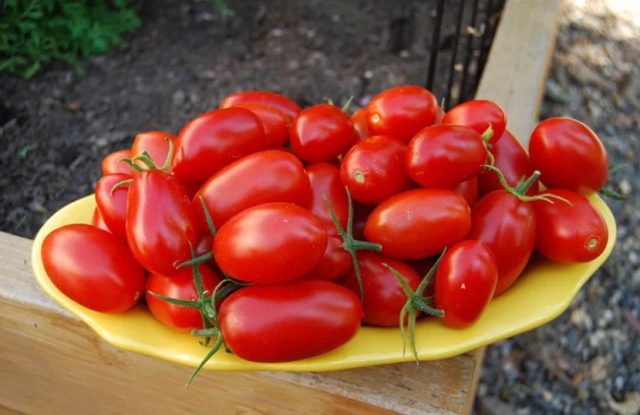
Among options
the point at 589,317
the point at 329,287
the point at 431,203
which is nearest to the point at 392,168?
the point at 431,203

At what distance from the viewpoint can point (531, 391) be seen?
2.02m

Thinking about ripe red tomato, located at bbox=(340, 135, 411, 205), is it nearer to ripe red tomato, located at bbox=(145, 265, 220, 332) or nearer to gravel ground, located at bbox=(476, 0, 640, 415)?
ripe red tomato, located at bbox=(145, 265, 220, 332)

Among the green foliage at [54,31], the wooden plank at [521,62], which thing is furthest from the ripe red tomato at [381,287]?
the green foliage at [54,31]

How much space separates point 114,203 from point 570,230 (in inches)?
26.5

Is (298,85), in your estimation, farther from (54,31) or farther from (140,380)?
(140,380)

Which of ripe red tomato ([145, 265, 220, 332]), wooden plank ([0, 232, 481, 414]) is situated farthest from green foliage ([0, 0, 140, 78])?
ripe red tomato ([145, 265, 220, 332])

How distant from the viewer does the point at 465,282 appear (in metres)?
0.97

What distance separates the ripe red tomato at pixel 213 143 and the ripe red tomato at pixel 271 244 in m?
0.16

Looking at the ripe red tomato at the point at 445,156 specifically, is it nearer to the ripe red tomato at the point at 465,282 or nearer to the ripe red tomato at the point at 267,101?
the ripe red tomato at the point at 465,282

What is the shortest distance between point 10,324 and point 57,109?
4.12 ft

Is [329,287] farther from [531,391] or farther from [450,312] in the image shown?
[531,391]

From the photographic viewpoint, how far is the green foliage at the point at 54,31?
2.47 metres

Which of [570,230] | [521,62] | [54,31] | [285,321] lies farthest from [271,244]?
[54,31]

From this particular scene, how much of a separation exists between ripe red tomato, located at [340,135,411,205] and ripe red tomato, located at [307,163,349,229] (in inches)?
0.8
